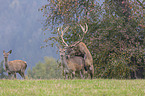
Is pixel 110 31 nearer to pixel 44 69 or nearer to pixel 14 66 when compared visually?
pixel 14 66

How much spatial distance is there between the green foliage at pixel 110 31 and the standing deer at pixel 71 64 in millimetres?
3526

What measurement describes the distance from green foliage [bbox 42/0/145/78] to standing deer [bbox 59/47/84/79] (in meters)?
3.53

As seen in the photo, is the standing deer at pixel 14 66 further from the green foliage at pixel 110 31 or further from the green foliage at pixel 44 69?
the green foliage at pixel 44 69

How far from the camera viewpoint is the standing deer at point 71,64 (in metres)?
11.9

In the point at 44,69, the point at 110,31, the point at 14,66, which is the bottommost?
the point at 44,69

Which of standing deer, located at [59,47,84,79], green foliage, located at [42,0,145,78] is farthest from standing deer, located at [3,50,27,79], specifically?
standing deer, located at [59,47,84,79]

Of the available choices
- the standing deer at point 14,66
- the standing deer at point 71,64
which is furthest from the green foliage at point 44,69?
the standing deer at point 71,64

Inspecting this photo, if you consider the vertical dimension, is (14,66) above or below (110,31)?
below

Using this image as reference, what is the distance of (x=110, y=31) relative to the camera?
17.0 m

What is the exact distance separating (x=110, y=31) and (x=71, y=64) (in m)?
6.00

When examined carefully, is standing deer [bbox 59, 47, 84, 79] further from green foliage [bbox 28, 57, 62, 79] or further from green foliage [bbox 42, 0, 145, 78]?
green foliage [bbox 28, 57, 62, 79]

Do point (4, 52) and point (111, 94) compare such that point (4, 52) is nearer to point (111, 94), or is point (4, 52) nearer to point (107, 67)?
point (107, 67)

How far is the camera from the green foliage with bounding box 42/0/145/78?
15.9 meters

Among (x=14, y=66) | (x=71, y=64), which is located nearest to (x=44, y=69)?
(x=14, y=66)
